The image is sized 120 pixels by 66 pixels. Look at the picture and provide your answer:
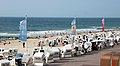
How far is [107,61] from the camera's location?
5785 millimetres

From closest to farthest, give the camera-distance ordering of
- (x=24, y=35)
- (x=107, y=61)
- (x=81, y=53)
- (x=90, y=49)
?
1. (x=107, y=61)
2. (x=24, y=35)
3. (x=81, y=53)
4. (x=90, y=49)

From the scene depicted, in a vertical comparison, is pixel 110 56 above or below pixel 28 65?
above

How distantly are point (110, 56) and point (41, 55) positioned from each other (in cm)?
1339

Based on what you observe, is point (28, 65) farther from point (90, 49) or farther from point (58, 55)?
point (90, 49)

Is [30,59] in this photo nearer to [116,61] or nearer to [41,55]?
[41,55]

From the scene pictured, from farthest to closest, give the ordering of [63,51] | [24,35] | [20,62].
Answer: [63,51], [24,35], [20,62]

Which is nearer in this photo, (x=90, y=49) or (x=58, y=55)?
(x=58, y=55)

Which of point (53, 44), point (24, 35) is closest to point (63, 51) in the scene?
point (24, 35)

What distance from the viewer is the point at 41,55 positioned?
1909cm

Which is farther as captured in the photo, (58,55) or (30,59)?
(58,55)

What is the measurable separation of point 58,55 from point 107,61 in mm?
16070

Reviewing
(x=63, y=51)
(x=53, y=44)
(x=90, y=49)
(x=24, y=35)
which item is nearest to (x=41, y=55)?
(x=24, y=35)

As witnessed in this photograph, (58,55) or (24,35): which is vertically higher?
(24,35)

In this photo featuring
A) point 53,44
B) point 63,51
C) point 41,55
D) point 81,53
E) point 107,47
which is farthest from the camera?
point 53,44
